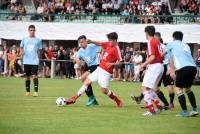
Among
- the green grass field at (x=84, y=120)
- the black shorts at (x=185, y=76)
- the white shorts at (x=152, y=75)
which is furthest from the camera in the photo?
the white shorts at (x=152, y=75)

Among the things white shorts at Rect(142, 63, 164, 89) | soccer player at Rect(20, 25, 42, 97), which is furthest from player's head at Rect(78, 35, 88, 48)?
soccer player at Rect(20, 25, 42, 97)

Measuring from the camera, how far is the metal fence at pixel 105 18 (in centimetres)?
3991

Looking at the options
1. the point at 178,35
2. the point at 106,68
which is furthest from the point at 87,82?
the point at 178,35

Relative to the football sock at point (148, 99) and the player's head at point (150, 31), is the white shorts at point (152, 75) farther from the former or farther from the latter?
the player's head at point (150, 31)

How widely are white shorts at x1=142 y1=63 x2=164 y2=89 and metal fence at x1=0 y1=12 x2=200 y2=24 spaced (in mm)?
22393

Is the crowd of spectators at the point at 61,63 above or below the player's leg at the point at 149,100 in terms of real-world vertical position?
below

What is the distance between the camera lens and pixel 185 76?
16703 mm

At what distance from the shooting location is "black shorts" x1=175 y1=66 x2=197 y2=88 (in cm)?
1670

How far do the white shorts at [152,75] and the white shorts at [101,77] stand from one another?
1.85 meters

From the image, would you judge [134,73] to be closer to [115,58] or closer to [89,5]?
[89,5]

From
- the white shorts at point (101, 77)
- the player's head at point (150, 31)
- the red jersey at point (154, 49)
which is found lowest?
the white shorts at point (101, 77)

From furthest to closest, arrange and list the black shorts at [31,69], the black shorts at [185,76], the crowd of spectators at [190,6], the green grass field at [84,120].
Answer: the crowd of spectators at [190,6] < the black shorts at [31,69] < the black shorts at [185,76] < the green grass field at [84,120]

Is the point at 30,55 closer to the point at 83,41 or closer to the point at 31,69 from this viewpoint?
the point at 31,69

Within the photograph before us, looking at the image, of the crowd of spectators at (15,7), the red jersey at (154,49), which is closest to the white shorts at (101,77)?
the red jersey at (154,49)
